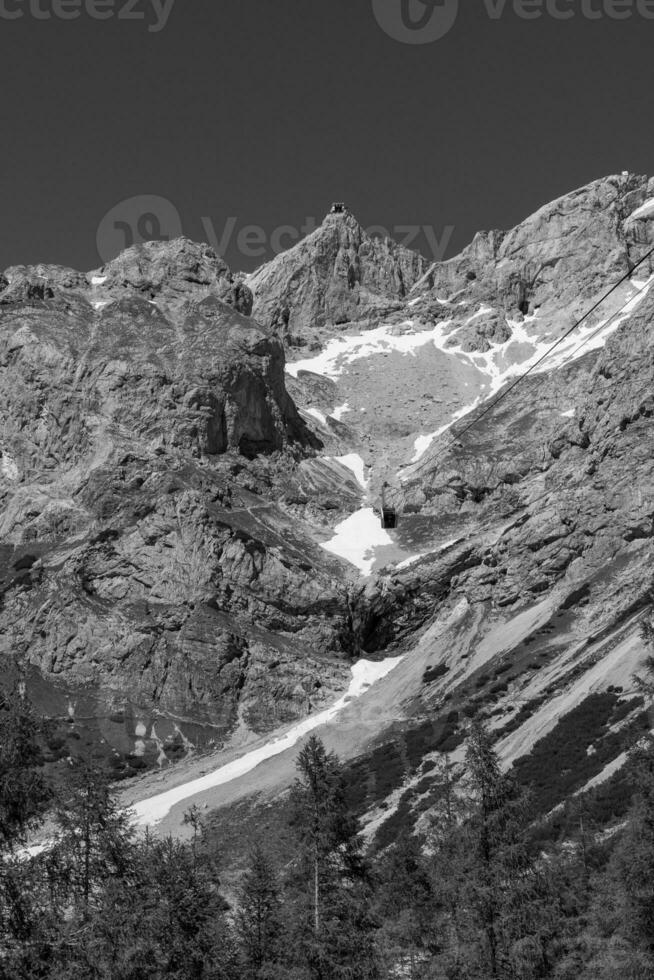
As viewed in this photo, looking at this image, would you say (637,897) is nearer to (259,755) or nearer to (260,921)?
(260,921)

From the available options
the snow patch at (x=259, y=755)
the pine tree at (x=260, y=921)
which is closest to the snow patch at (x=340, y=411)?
the snow patch at (x=259, y=755)

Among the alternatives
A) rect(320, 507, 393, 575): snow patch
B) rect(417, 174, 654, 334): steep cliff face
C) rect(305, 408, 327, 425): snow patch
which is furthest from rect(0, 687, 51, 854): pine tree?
rect(417, 174, 654, 334): steep cliff face

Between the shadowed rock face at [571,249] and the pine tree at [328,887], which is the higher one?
the shadowed rock face at [571,249]

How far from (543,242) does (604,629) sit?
436 ft

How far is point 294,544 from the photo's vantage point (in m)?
104

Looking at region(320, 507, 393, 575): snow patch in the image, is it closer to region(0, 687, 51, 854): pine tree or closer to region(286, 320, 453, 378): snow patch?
region(286, 320, 453, 378): snow patch

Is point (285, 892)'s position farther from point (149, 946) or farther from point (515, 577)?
point (515, 577)

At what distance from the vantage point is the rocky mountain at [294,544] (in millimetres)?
62938

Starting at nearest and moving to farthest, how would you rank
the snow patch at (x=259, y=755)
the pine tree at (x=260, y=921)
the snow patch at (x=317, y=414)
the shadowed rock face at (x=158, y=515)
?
the pine tree at (x=260, y=921), the snow patch at (x=259, y=755), the shadowed rock face at (x=158, y=515), the snow patch at (x=317, y=414)

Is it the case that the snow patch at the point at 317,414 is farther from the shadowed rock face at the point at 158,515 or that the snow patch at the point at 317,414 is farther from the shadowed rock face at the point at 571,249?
the shadowed rock face at the point at 571,249

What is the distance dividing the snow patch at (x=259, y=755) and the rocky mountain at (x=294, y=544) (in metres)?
0.91

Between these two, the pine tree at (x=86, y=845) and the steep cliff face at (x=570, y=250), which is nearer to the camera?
the pine tree at (x=86, y=845)

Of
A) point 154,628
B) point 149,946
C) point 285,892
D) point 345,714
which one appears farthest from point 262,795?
point 149,946

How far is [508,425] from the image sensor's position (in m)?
132
